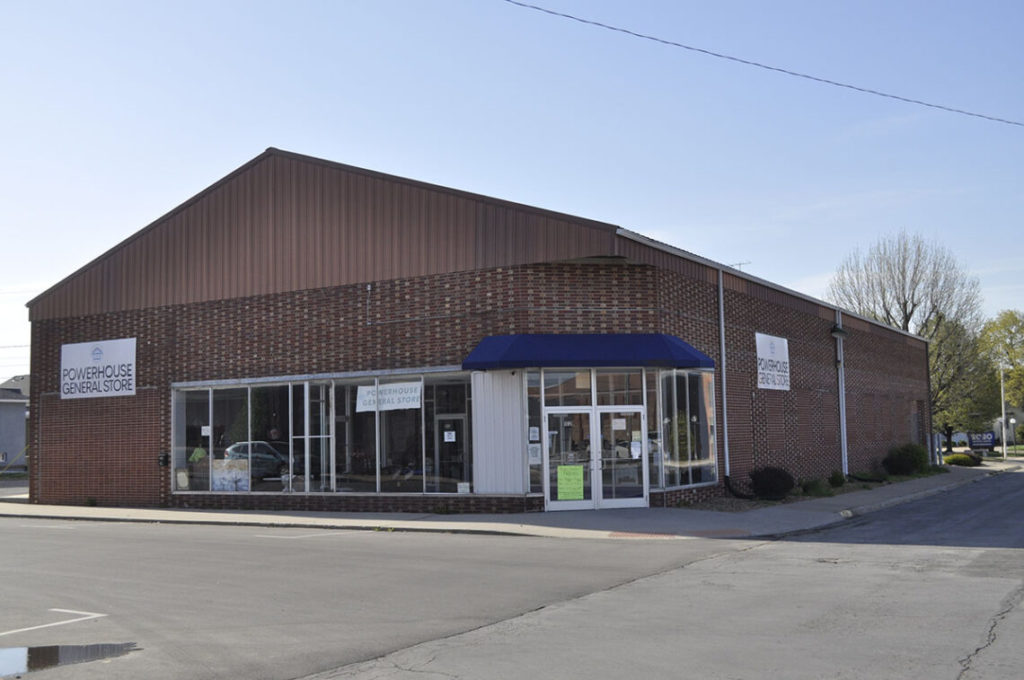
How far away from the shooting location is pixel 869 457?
1371 inches

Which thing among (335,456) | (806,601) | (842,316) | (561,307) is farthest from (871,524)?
(842,316)

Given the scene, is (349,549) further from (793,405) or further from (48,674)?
(793,405)

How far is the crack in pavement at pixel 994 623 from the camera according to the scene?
7.28 metres

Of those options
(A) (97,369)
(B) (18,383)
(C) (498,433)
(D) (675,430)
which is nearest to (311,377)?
(C) (498,433)

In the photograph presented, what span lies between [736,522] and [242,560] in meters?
9.62

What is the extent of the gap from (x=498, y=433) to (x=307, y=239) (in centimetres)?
755

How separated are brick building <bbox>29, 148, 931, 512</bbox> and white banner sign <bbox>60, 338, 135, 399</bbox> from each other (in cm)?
8

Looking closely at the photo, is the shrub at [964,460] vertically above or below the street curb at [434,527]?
below

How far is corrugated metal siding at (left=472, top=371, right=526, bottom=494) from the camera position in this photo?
20.8 m

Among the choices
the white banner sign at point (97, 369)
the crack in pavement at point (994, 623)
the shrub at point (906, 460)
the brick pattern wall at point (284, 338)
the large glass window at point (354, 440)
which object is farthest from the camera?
the shrub at point (906, 460)

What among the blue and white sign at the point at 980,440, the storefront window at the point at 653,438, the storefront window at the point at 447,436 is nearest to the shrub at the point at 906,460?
the storefront window at the point at 653,438

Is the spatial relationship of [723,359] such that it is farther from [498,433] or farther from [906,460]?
[906,460]

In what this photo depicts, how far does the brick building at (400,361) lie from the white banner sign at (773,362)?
0.38 feet

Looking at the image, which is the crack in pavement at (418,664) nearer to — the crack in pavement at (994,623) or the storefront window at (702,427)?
the crack in pavement at (994,623)
